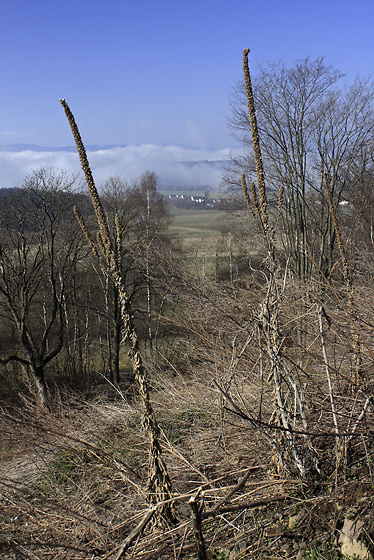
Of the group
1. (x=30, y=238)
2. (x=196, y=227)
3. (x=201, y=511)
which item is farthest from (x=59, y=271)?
(x=196, y=227)

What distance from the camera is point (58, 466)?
6680 millimetres

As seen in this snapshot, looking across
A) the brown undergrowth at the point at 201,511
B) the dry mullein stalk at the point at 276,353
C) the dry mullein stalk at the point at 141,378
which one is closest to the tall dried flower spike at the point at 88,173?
the dry mullein stalk at the point at 141,378

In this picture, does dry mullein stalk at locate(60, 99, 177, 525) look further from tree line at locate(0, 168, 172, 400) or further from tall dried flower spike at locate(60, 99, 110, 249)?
tree line at locate(0, 168, 172, 400)

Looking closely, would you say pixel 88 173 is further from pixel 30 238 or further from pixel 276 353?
pixel 30 238

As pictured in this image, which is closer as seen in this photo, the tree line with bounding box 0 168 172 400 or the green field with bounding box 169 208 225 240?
the tree line with bounding box 0 168 172 400

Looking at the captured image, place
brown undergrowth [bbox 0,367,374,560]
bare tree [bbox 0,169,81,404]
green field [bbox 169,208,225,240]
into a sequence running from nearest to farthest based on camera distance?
brown undergrowth [bbox 0,367,374,560], bare tree [bbox 0,169,81,404], green field [bbox 169,208,225,240]

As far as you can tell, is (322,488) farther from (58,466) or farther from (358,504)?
(58,466)

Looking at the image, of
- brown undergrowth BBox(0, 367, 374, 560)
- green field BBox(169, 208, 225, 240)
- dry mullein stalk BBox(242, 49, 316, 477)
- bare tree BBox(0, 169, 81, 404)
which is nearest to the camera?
brown undergrowth BBox(0, 367, 374, 560)

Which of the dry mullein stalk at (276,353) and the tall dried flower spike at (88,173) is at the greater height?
the tall dried flower spike at (88,173)

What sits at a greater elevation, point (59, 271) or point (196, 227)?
point (196, 227)

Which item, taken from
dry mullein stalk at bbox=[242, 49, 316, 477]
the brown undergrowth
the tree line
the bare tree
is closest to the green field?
the tree line

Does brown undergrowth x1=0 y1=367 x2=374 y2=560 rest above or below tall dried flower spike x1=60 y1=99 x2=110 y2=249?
below

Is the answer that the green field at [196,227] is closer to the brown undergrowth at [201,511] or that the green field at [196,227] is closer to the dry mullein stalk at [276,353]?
the brown undergrowth at [201,511]

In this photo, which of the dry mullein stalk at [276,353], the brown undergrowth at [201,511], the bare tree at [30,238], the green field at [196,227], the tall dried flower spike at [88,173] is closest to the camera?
the brown undergrowth at [201,511]
